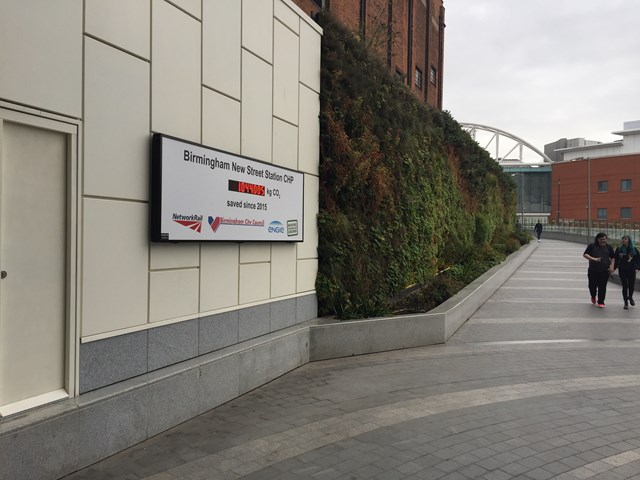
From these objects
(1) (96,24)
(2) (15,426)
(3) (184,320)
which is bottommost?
(2) (15,426)

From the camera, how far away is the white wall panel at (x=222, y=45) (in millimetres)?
5867

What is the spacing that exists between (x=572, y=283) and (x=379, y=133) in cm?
1018

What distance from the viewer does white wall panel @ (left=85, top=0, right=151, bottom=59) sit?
4.45 metres

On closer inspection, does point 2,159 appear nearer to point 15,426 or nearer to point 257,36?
point 15,426

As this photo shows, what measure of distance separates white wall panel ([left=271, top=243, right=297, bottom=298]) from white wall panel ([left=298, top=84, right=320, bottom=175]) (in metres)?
1.20

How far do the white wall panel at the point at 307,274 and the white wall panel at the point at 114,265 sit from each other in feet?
10.4

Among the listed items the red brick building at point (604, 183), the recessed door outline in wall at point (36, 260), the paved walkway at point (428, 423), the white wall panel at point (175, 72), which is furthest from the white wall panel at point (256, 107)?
the red brick building at point (604, 183)

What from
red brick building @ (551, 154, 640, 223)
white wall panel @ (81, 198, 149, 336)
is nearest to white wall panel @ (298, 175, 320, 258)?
white wall panel @ (81, 198, 149, 336)

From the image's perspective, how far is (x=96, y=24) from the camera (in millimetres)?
4465

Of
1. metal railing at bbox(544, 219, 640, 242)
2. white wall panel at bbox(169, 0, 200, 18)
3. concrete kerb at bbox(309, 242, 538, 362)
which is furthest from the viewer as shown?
metal railing at bbox(544, 219, 640, 242)

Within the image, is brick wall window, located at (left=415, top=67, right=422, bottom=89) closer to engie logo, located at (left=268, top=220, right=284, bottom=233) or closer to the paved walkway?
the paved walkway

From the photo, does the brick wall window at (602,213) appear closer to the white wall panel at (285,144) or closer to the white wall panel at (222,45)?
the white wall panel at (285,144)

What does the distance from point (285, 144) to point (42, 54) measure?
12.4 ft

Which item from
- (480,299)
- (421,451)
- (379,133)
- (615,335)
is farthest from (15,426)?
(480,299)
